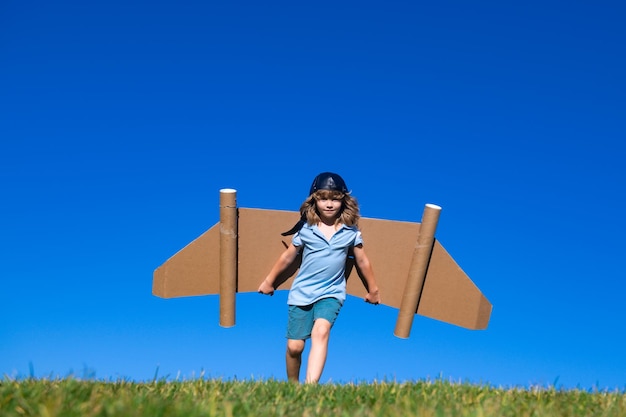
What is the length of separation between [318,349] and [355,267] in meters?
1.01

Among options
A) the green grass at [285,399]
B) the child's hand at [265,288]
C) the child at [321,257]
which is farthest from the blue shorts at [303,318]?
the green grass at [285,399]

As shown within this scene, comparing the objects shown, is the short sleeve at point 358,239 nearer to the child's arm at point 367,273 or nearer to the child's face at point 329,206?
the child's arm at point 367,273

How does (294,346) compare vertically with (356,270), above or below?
below

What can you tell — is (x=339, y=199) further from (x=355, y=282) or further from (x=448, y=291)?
(x=448, y=291)

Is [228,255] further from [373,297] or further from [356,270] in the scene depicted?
[373,297]

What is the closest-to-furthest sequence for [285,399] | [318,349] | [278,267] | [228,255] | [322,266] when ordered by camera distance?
[285,399], [318,349], [322,266], [228,255], [278,267]

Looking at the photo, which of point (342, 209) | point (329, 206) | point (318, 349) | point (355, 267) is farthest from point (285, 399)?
point (355, 267)

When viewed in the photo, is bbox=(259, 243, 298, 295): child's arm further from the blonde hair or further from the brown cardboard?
the blonde hair

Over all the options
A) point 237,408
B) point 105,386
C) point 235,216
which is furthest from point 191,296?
point 237,408

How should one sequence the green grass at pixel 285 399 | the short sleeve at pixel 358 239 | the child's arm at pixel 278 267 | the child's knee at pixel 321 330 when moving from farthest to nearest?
the child's arm at pixel 278 267, the short sleeve at pixel 358 239, the child's knee at pixel 321 330, the green grass at pixel 285 399

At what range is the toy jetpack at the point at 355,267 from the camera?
557 cm

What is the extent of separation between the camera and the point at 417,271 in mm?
5535

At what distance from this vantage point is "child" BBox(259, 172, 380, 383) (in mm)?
5355

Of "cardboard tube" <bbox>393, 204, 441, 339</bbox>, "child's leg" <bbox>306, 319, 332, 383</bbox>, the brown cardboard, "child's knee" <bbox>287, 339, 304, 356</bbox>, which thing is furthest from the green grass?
the brown cardboard
